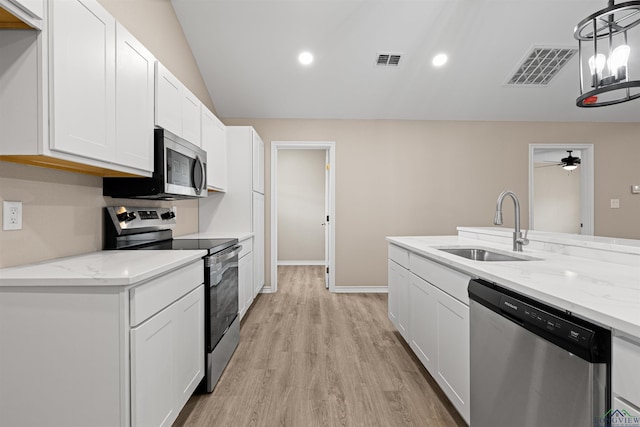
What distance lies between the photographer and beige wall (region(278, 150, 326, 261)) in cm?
669

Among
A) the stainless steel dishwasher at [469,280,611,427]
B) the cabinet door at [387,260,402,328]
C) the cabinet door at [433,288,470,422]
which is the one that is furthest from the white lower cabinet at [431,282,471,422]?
the cabinet door at [387,260,402,328]

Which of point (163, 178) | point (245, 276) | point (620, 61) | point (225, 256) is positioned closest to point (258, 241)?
point (245, 276)

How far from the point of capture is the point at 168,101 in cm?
225

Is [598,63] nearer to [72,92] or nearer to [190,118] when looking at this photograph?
[72,92]

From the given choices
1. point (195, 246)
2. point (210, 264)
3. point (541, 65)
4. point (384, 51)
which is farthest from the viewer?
point (541, 65)

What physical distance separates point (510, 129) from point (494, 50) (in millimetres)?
1519

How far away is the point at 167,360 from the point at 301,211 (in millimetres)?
5239

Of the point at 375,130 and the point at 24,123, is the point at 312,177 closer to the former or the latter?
the point at 375,130

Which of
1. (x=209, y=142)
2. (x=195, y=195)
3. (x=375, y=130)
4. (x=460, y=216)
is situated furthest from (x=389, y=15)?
(x=460, y=216)

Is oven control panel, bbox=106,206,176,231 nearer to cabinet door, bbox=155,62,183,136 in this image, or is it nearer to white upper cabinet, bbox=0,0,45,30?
cabinet door, bbox=155,62,183,136

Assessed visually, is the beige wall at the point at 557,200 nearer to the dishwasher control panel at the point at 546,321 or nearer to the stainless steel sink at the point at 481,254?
the stainless steel sink at the point at 481,254

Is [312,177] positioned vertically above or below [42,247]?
above

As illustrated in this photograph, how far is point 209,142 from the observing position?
10.5 feet

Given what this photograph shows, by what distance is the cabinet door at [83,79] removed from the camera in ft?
4.12
